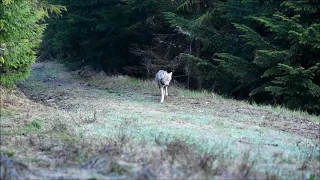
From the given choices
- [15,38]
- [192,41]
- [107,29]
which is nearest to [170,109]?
[15,38]

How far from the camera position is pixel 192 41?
87.4 ft

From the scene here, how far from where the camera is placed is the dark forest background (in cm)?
1736

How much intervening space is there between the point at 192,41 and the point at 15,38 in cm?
1272

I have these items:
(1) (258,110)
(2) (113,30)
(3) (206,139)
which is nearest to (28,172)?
(3) (206,139)

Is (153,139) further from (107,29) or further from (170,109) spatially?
(107,29)

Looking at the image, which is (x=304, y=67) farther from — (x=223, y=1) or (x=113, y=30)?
Answer: (x=113, y=30)

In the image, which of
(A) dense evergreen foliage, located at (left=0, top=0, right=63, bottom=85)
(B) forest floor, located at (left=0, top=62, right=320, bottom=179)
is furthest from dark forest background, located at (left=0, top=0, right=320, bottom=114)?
(B) forest floor, located at (left=0, top=62, right=320, bottom=179)

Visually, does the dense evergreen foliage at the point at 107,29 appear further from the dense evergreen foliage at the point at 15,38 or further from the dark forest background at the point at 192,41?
the dense evergreen foliage at the point at 15,38

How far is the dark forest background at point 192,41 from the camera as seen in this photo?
1736 centimetres

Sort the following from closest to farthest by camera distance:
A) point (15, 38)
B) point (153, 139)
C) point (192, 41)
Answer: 1. point (153, 139)
2. point (15, 38)
3. point (192, 41)

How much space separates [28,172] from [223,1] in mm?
20514

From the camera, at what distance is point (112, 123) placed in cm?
1254

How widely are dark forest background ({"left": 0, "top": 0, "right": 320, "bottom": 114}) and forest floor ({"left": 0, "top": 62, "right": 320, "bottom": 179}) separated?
2475 mm

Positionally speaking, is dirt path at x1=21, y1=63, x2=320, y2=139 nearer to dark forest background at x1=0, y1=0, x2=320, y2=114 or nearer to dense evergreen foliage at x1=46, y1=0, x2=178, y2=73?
dark forest background at x1=0, y1=0, x2=320, y2=114
